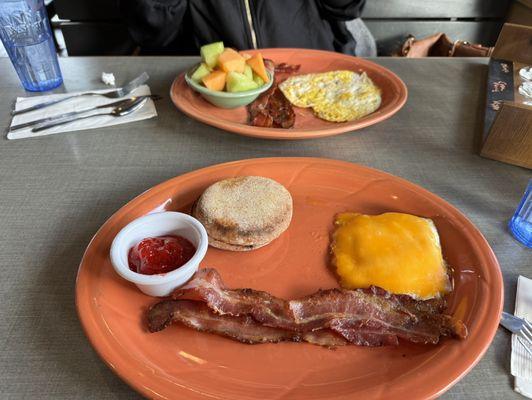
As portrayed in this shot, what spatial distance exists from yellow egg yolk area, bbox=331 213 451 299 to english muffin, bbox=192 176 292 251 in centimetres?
17

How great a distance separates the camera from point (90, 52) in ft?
10.2

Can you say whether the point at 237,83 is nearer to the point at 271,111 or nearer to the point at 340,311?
the point at 271,111

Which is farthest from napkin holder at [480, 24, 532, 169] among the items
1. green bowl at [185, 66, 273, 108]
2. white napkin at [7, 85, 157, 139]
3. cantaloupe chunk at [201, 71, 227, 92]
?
white napkin at [7, 85, 157, 139]

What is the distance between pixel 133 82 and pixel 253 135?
2.16 feet

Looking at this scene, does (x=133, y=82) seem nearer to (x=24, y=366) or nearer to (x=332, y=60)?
(x=332, y=60)

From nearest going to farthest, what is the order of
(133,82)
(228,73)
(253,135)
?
(253,135), (228,73), (133,82)

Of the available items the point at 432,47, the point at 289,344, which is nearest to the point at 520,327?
the point at 289,344

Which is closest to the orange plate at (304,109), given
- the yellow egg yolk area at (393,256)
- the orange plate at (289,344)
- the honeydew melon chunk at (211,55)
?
the honeydew melon chunk at (211,55)

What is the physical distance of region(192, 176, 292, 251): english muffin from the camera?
1.01m

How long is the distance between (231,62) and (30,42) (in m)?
0.83

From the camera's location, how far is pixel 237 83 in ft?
4.82

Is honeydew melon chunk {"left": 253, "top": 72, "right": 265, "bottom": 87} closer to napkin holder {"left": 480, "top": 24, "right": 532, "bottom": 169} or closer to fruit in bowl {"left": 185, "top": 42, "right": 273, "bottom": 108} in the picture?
fruit in bowl {"left": 185, "top": 42, "right": 273, "bottom": 108}

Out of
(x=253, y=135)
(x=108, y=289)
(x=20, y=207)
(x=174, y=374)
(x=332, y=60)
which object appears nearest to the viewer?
(x=174, y=374)

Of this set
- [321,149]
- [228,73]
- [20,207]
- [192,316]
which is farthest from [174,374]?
[228,73]
